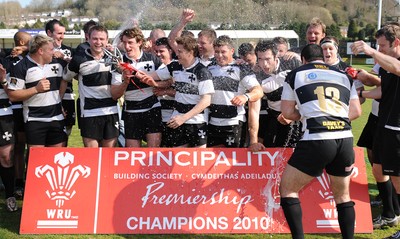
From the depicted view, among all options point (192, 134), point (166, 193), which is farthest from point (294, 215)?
point (192, 134)

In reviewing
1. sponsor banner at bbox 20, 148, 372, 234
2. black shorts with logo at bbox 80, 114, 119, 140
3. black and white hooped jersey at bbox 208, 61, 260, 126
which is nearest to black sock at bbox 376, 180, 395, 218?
sponsor banner at bbox 20, 148, 372, 234

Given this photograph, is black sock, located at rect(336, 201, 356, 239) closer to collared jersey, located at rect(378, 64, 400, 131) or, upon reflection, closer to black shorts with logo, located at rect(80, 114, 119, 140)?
collared jersey, located at rect(378, 64, 400, 131)

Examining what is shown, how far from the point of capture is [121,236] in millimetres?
5359

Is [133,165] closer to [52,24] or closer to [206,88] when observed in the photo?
[206,88]

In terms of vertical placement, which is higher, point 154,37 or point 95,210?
point 154,37

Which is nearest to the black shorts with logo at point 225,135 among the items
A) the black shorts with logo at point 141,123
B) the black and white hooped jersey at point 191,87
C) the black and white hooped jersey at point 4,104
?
the black and white hooped jersey at point 191,87

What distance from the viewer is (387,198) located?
5.89 metres

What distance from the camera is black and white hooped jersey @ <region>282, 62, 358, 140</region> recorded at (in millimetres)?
4664

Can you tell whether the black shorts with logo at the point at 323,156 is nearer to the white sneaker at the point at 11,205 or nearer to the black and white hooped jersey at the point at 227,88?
the black and white hooped jersey at the point at 227,88

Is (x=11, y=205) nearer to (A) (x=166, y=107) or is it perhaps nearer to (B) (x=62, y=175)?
(B) (x=62, y=175)

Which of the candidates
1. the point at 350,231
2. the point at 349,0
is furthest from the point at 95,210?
the point at 349,0

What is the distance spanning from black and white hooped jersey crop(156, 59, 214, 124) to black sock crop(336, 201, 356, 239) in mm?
1977

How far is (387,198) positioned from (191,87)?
2.78 metres

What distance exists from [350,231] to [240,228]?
4.16 feet
